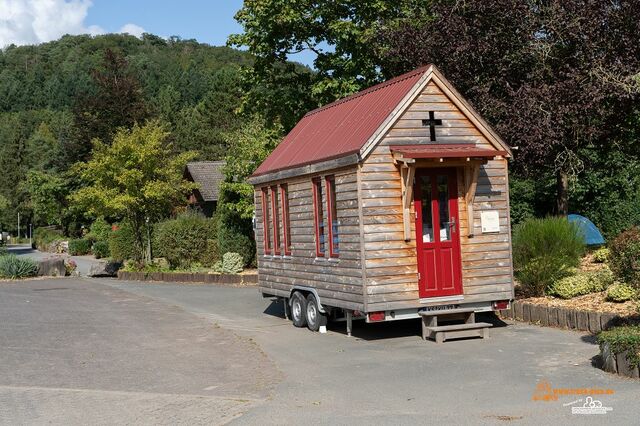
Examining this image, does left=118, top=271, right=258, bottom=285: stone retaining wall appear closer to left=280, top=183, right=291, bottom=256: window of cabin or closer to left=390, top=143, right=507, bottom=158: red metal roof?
left=280, top=183, right=291, bottom=256: window of cabin

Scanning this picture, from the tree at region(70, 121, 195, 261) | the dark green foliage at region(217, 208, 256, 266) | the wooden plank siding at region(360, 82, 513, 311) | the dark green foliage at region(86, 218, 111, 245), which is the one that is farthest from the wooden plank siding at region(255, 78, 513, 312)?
the dark green foliage at region(86, 218, 111, 245)

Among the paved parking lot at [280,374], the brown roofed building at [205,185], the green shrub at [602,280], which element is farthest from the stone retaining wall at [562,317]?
the brown roofed building at [205,185]

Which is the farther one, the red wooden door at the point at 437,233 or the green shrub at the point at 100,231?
the green shrub at the point at 100,231

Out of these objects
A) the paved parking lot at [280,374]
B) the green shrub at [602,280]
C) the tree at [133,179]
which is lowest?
the paved parking lot at [280,374]

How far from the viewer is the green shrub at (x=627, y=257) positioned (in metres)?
11.5

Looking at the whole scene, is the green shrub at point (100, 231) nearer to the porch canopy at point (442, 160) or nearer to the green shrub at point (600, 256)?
the green shrub at point (600, 256)

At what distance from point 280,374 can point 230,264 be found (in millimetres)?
16323

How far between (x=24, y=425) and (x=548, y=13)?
14.8 metres

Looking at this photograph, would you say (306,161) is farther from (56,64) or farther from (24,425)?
(56,64)

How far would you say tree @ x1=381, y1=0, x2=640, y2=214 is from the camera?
55.7 ft

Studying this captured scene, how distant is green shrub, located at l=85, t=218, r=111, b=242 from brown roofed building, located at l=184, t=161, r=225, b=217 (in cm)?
620

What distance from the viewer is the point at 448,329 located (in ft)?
42.6

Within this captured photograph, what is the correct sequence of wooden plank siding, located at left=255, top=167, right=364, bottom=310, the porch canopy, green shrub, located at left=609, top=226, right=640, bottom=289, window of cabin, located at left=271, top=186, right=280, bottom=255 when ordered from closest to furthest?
green shrub, located at left=609, top=226, right=640, bottom=289 < the porch canopy < wooden plank siding, located at left=255, top=167, right=364, bottom=310 < window of cabin, located at left=271, top=186, right=280, bottom=255

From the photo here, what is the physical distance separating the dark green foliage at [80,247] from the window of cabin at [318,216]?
46725mm
